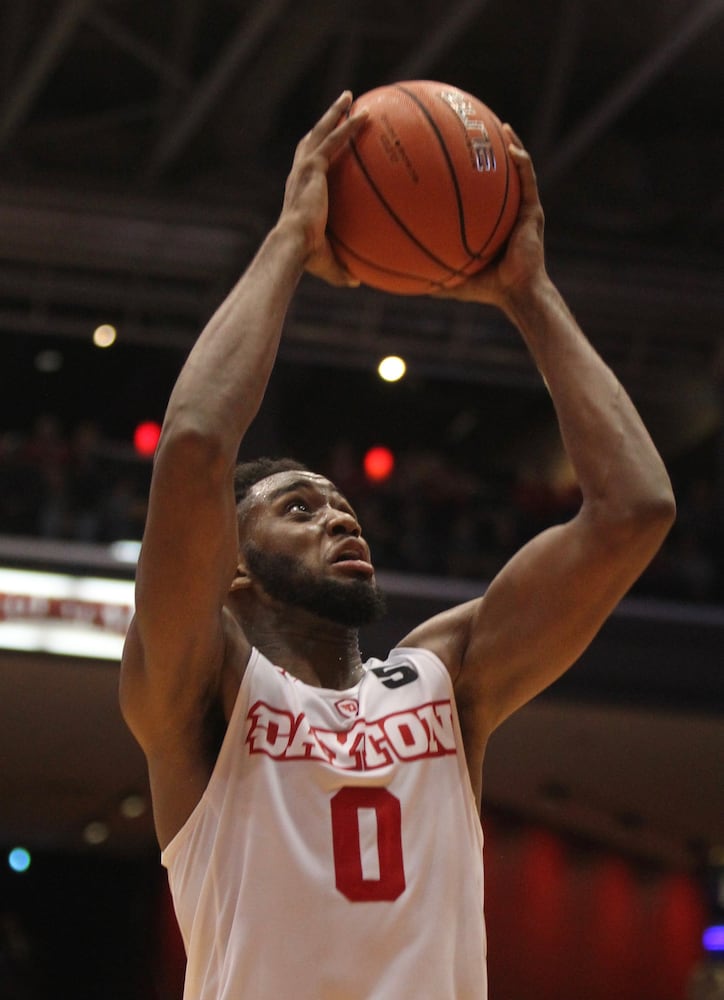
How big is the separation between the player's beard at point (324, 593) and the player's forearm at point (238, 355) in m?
0.38

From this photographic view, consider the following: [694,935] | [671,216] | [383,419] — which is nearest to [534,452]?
[383,419]

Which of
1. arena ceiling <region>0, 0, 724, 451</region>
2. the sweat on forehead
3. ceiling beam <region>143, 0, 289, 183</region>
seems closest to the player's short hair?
the sweat on forehead

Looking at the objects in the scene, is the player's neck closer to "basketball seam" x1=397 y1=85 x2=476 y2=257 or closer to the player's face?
the player's face

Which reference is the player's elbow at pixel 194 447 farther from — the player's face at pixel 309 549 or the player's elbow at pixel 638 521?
the player's elbow at pixel 638 521

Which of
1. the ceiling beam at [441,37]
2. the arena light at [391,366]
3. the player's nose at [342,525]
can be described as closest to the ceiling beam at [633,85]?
the ceiling beam at [441,37]

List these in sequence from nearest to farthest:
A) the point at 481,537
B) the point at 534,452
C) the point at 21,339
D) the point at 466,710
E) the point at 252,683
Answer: the point at 252,683 < the point at 466,710 < the point at 481,537 < the point at 21,339 < the point at 534,452

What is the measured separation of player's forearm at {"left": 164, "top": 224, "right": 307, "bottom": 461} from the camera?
226 centimetres

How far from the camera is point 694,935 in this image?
1427 centimetres

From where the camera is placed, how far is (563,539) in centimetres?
254

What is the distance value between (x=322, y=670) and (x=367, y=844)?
0.43 m

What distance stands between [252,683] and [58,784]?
12.7 metres

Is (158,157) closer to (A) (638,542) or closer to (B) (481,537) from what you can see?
A: (B) (481,537)

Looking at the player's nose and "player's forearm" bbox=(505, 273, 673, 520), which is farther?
the player's nose

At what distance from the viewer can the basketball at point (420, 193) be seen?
2594 millimetres
